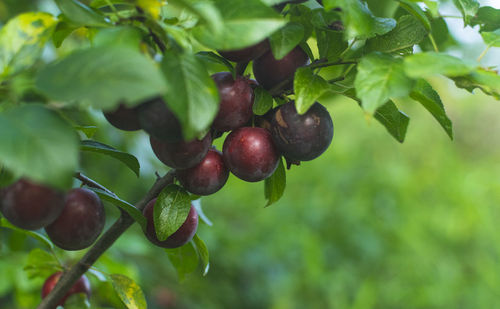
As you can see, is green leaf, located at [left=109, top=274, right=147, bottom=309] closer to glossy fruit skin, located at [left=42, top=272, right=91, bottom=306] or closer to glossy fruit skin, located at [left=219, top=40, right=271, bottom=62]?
glossy fruit skin, located at [left=42, top=272, right=91, bottom=306]

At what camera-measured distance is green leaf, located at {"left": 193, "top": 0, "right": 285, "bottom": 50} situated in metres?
0.38

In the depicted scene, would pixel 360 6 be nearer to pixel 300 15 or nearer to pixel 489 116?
pixel 300 15

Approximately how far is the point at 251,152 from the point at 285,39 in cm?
12

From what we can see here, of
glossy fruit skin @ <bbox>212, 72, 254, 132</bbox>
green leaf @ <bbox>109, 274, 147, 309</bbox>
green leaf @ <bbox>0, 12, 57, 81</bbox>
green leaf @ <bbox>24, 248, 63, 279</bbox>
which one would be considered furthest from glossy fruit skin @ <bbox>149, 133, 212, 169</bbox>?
green leaf @ <bbox>24, 248, 63, 279</bbox>

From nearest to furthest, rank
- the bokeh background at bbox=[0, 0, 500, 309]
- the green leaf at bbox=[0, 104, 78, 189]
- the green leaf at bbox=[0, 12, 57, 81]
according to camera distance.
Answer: the green leaf at bbox=[0, 104, 78, 189] < the green leaf at bbox=[0, 12, 57, 81] < the bokeh background at bbox=[0, 0, 500, 309]

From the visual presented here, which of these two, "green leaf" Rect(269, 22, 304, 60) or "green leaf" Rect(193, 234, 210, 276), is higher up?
"green leaf" Rect(269, 22, 304, 60)

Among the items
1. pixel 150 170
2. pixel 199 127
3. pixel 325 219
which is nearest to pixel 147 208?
pixel 199 127

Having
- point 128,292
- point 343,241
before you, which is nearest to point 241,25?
point 128,292

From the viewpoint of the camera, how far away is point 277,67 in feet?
1.70

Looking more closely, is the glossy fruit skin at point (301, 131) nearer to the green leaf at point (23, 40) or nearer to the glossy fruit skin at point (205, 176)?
the glossy fruit skin at point (205, 176)

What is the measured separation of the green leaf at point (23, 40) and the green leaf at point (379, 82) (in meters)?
0.28

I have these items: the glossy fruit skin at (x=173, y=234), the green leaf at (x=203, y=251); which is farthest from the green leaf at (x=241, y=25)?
the green leaf at (x=203, y=251)

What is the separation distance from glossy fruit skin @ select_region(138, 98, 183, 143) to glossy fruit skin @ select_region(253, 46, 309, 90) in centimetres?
16

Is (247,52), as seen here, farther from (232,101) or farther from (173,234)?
(173,234)
